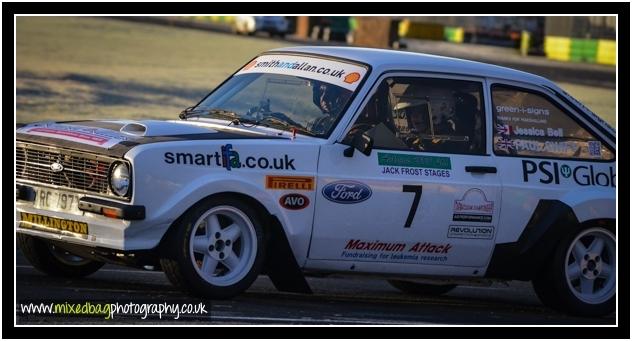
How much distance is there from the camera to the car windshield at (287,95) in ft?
28.6

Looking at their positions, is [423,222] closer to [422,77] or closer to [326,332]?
[422,77]

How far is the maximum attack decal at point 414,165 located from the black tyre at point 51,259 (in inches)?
86.5

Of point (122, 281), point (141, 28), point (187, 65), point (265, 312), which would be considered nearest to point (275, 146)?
point (265, 312)

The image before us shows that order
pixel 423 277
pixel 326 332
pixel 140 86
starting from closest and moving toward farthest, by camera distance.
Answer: pixel 326 332, pixel 423 277, pixel 140 86

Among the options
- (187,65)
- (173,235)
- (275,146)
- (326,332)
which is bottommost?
(326,332)

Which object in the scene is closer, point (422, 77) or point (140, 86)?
point (422, 77)

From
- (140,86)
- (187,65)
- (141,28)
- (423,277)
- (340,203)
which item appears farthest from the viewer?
(141,28)

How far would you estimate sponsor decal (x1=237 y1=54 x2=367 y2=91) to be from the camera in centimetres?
888

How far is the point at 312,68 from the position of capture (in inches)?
361

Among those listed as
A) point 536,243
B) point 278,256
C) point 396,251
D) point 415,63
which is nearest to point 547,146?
point 536,243

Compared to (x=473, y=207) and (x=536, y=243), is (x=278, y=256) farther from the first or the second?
(x=536, y=243)

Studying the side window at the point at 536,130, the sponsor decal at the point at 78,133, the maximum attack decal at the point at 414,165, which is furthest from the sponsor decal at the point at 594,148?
the sponsor decal at the point at 78,133

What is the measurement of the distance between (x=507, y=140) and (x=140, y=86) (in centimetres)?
1726

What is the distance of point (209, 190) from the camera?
782 centimetres
